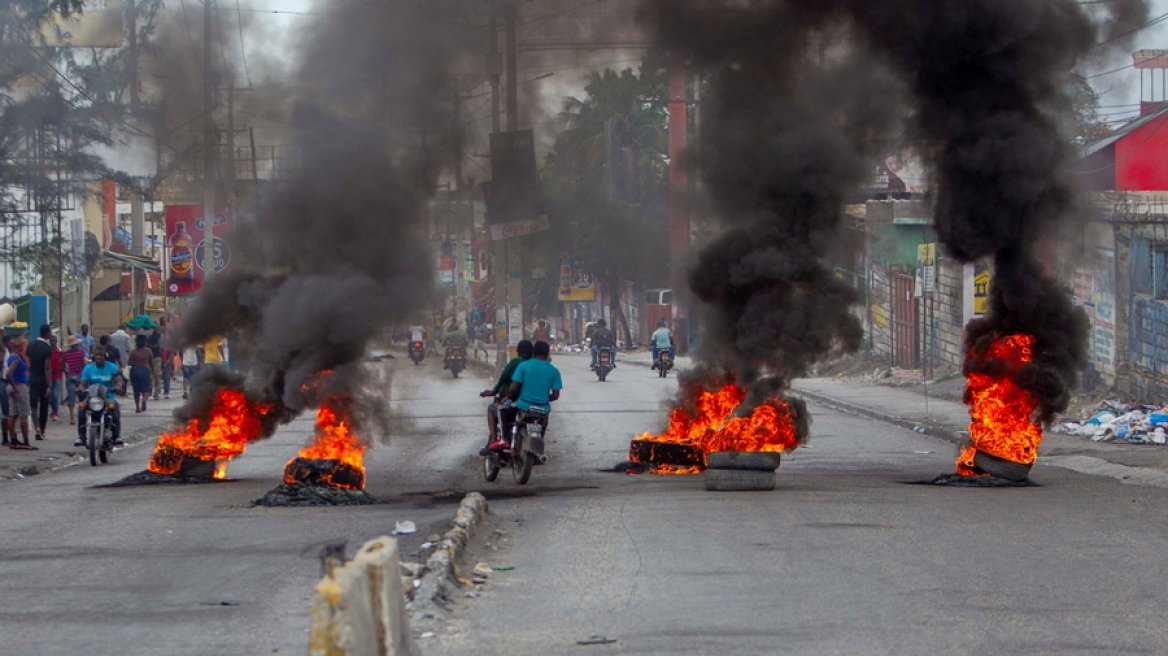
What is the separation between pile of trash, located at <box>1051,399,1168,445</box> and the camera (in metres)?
17.0

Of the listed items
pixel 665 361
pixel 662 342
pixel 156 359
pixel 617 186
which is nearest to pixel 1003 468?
pixel 156 359

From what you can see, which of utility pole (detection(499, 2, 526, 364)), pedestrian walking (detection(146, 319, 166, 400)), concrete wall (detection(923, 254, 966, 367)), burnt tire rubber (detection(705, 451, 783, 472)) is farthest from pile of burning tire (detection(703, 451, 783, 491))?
concrete wall (detection(923, 254, 966, 367))

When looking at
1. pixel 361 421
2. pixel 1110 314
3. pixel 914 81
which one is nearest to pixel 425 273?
pixel 361 421

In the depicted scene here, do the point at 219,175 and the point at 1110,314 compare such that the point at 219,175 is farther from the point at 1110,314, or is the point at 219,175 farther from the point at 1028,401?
the point at 1028,401

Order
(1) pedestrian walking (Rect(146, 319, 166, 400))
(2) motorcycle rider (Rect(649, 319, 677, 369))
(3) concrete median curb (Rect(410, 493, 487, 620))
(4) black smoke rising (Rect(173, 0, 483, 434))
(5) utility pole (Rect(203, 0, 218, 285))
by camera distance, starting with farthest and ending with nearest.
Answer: (2) motorcycle rider (Rect(649, 319, 677, 369)) → (1) pedestrian walking (Rect(146, 319, 166, 400)) → (5) utility pole (Rect(203, 0, 218, 285)) → (4) black smoke rising (Rect(173, 0, 483, 434)) → (3) concrete median curb (Rect(410, 493, 487, 620))

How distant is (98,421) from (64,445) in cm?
300

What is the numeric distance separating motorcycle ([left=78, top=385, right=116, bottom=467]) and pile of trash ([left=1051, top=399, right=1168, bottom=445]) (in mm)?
13140

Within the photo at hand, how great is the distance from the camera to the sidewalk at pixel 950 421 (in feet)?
47.3

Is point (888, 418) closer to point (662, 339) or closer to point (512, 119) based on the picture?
point (512, 119)

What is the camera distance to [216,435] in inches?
527

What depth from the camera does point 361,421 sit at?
12.3 m

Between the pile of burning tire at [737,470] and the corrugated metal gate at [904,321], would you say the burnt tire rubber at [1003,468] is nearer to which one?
the pile of burning tire at [737,470]

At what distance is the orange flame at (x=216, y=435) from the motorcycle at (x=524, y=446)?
2579mm

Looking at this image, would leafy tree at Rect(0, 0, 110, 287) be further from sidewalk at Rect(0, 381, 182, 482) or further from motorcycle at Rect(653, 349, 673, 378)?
motorcycle at Rect(653, 349, 673, 378)
